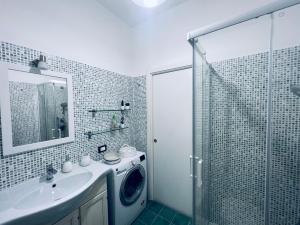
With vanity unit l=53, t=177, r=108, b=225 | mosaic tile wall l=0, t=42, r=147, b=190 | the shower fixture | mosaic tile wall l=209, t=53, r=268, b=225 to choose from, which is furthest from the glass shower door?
mosaic tile wall l=0, t=42, r=147, b=190

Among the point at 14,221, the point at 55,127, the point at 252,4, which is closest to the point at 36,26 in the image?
the point at 55,127

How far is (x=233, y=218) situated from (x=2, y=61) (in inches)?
102

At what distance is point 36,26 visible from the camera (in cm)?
132

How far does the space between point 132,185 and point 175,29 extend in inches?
84.3

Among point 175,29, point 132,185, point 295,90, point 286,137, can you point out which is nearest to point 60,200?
point 132,185

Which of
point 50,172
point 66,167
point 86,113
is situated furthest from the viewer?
point 86,113

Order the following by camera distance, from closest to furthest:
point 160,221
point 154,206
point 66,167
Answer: point 66,167 < point 160,221 < point 154,206

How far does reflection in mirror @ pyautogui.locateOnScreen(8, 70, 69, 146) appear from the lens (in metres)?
1.19

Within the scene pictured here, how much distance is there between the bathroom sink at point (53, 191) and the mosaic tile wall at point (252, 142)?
4.29ft

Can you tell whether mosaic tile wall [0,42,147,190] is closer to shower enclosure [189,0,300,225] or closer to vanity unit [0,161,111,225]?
vanity unit [0,161,111,225]

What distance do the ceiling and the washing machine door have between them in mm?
2099

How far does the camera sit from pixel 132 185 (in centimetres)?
189

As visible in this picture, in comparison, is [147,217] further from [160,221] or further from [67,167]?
[67,167]

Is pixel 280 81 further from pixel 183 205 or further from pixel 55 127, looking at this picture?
pixel 55 127
